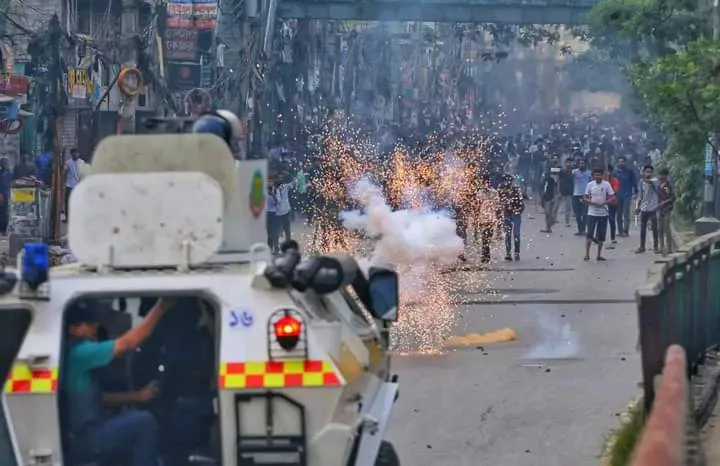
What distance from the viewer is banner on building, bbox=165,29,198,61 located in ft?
123

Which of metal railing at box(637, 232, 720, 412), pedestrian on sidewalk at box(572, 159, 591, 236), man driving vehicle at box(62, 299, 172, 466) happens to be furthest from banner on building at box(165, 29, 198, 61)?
man driving vehicle at box(62, 299, 172, 466)

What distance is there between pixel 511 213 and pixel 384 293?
18.3 m

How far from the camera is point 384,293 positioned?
793cm

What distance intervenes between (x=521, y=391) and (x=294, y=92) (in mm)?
48011

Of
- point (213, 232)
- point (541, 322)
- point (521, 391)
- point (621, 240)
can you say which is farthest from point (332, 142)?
point (213, 232)

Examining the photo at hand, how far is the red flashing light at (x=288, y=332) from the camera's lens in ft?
21.1

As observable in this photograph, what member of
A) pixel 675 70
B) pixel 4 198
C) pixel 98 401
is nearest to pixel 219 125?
Result: pixel 98 401

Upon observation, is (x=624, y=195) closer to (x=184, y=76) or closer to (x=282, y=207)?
(x=282, y=207)

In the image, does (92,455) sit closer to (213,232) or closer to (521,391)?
(213,232)

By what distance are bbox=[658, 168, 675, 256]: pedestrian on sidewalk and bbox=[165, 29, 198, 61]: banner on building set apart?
1367 cm

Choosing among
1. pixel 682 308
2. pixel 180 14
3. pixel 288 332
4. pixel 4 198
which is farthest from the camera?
pixel 180 14

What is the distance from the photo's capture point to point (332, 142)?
35438mm

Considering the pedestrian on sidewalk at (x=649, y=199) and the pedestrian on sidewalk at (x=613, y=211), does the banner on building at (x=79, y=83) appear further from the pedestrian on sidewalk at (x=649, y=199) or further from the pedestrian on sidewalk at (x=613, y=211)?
the pedestrian on sidewalk at (x=649, y=199)

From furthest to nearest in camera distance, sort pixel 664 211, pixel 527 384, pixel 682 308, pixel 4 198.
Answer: pixel 4 198 < pixel 664 211 < pixel 527 384 < pixel 682 308
